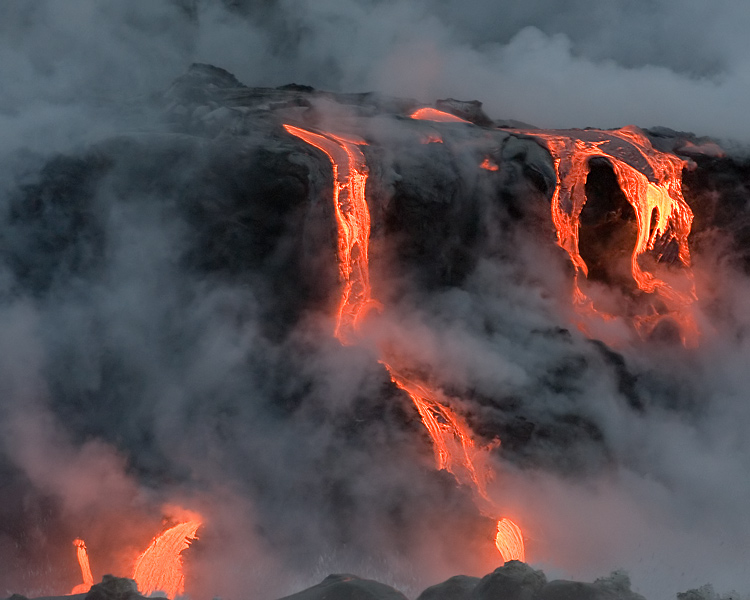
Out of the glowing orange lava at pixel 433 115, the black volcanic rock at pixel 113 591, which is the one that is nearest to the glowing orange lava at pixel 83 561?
the black volcanic rock at pixel 113 591

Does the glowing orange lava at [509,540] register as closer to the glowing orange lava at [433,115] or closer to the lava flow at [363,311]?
the lava flow at [363,311]

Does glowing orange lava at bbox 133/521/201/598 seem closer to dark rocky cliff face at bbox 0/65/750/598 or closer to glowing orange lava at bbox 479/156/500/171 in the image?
dark rocky cliff face at bbox 0/65/750/598

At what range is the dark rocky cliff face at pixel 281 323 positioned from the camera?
21.4 ft

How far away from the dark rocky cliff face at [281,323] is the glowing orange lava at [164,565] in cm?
16

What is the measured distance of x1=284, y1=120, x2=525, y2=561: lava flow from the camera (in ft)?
22.2

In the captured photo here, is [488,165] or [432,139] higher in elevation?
[432,139]

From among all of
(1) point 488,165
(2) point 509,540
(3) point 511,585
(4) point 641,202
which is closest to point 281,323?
(2) point 509,540

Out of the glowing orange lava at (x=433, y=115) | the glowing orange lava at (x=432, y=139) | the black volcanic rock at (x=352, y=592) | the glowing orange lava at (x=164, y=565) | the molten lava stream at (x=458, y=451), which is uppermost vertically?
the glowing orange lava at (x=433, y=115)

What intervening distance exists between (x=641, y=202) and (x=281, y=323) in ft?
15.6

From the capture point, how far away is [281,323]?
734 centimetres

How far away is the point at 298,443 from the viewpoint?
677 cm

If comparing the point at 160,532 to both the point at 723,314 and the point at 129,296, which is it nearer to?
the point at 129,296

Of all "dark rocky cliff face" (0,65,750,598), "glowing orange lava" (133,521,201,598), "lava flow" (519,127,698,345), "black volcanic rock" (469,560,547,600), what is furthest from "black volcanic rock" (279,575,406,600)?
"lava flow" (519,127,698,345)

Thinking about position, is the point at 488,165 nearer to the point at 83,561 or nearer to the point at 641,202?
the point at 641,202
